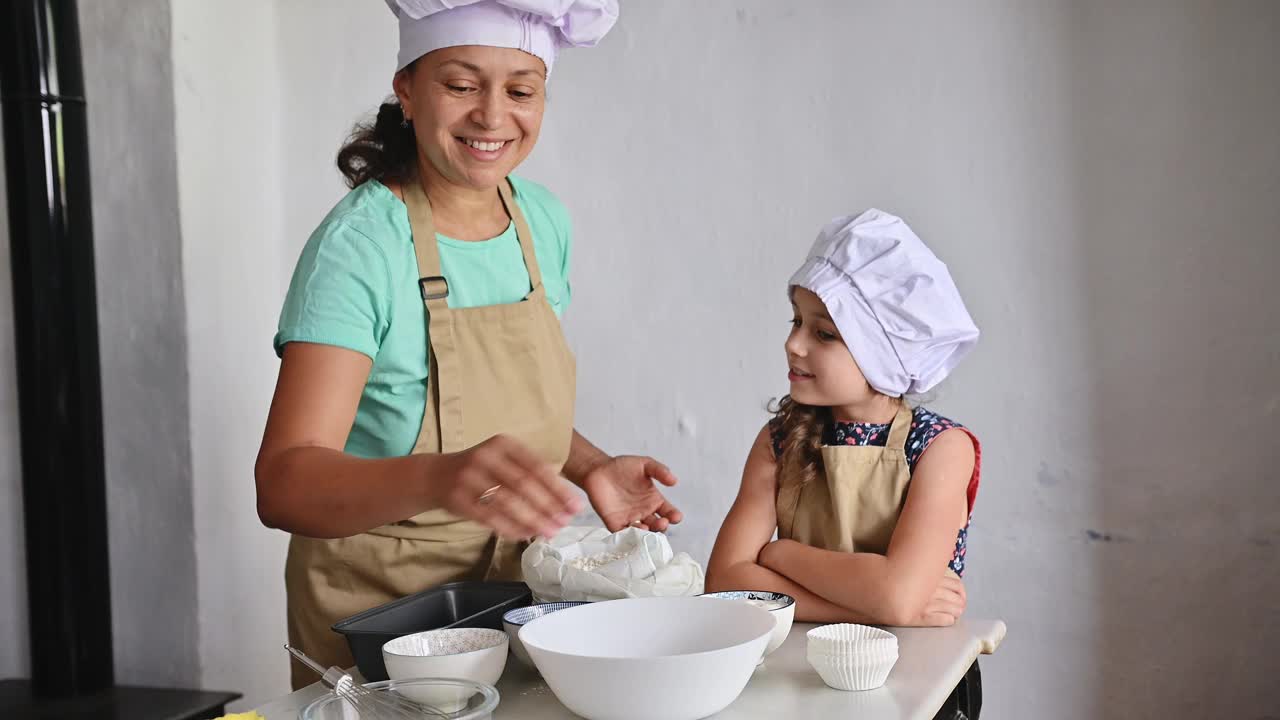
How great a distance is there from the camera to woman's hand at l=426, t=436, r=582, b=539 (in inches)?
40.6

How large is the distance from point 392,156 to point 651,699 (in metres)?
1.00

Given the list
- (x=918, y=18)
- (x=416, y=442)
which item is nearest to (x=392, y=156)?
(x=416, y=442)

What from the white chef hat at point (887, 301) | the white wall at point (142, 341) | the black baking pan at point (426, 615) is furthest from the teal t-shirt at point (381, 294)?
the white wall at point (142, 341)

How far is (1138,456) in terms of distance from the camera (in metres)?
2.45

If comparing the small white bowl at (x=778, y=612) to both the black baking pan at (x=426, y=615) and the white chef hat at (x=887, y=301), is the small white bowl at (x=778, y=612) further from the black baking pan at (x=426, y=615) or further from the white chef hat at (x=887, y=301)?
the white chef hat at (x=887, y=301)

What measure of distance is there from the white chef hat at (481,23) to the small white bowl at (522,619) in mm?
793

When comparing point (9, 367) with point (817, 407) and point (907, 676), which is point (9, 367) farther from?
point (907, 676)

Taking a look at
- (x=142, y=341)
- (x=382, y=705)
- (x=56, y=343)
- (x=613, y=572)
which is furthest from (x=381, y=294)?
(x=142, y=341)

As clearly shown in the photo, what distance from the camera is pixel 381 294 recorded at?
1.55m

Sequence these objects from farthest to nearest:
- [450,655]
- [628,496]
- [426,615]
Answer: [628,496]
[426,615]
[450,655]

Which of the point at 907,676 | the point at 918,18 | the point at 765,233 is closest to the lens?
the point at 907,676

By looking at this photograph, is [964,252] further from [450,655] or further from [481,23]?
[450,655]

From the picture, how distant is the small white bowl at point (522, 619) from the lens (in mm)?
1278

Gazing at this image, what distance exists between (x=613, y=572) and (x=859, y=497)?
564 millimetres
